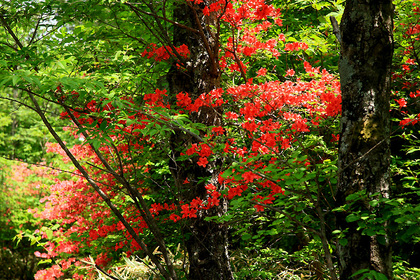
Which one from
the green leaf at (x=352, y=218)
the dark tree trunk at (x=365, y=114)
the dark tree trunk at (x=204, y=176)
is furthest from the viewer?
the dark tree trunk at (x=204, y=176)

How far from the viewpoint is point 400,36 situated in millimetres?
3775

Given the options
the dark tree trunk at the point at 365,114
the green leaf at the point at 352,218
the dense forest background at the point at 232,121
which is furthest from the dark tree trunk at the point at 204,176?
the green leaf at the point at 352,218

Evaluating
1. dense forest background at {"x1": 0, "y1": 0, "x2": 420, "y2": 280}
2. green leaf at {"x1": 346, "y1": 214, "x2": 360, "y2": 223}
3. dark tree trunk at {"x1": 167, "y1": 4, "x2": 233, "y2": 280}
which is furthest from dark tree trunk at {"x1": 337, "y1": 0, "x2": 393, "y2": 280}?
dark tree trunk at {"x1": 167, "y1": 4, "x2": 233, "y2": 280}

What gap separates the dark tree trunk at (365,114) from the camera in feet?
7.06

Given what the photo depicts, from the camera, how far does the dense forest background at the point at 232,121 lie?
2201 mm

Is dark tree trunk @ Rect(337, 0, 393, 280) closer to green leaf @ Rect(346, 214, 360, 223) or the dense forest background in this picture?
the dense forest background

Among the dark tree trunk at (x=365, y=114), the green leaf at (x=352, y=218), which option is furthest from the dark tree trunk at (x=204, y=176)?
the green leaf at (x=352, y=218)

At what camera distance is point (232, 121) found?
3852 millimetres

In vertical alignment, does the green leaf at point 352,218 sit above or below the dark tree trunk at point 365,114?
below

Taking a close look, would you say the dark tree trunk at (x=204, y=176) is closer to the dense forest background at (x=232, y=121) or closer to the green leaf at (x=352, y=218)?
the dense forest background at (x=232, y=121)

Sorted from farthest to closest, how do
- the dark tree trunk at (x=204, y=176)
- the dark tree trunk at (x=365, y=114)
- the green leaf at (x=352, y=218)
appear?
the dark tree trunk at (x=204, y=176) < the dark tree trunk at (x=365, y=114) < the green leaf at (x=352, y=218)

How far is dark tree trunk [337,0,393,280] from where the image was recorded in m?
2.15

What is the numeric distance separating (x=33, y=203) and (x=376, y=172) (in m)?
10.8

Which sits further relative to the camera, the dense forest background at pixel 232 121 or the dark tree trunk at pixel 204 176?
the dark tree trunk at pixel 204 176
